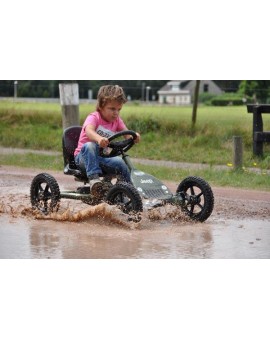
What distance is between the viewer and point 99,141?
729 centimetres

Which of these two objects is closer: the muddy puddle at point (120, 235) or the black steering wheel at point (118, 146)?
the muddy puddle at point (120, 235)

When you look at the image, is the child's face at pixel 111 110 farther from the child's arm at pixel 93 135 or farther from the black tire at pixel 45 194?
the black tire at pixel 45 194

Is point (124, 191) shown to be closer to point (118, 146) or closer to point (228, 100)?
point (118, 146)

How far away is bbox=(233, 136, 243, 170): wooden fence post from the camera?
7289 millimetres

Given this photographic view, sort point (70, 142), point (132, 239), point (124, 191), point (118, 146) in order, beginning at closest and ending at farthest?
point (132, 239)
point (124, 191)
point (118, 146)
point (70, 142)

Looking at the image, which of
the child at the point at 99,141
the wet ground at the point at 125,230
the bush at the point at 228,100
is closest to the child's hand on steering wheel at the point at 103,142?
the child at the point at 99,141

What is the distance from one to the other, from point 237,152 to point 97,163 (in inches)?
33.5

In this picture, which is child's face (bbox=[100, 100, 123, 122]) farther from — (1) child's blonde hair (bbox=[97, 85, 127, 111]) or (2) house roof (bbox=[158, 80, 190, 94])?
(2) house roof (bbox=[158, 80, 190, 94])

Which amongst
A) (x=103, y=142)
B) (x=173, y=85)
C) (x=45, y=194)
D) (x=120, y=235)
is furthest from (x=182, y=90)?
(x=45, y=194)

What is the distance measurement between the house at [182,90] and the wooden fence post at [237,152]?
311 mm

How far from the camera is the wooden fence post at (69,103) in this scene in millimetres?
7215

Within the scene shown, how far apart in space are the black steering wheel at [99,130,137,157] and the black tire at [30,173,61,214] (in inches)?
14.8

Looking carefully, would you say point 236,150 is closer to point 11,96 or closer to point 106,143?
point 106,143

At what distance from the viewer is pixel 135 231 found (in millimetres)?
7086
